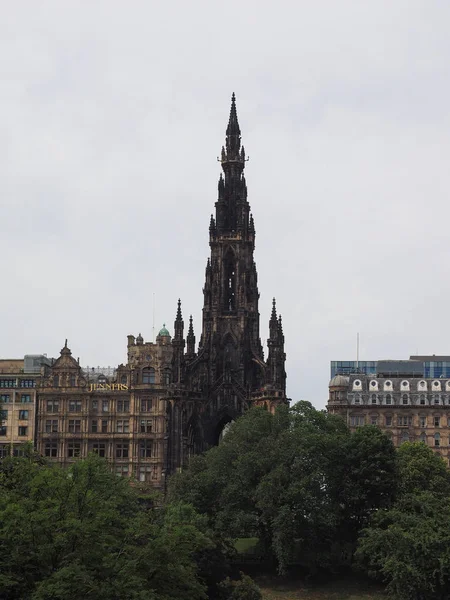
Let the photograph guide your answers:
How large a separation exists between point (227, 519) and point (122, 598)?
50161 mm

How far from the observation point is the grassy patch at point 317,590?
109 m

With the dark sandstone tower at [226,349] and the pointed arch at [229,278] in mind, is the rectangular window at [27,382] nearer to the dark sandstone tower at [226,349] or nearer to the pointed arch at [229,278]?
the dark sandstone tower at [226,349]

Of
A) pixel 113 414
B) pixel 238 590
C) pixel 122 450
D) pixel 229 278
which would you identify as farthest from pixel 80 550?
pixel 229 278

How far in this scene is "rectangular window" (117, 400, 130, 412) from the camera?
16212cm

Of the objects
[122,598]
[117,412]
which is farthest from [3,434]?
[122,598]

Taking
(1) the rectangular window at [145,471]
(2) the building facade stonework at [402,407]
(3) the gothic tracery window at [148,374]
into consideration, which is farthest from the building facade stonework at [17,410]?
(2) the building facade stonework at [402,407]

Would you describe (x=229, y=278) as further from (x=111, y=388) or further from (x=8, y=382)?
(x=8, y=382)

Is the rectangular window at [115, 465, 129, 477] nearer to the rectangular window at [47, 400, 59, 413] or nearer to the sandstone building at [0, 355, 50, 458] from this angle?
the rectangular window at [47, 400, 59, 413]

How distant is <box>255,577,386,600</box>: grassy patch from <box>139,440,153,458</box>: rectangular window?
49193 millimetres

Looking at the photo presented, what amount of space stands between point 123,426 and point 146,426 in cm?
347

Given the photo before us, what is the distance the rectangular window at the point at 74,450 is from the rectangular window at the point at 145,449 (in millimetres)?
9415

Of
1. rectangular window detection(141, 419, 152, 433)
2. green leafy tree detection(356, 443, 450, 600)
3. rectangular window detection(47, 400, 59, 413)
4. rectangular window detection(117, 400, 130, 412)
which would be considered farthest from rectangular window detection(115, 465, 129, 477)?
green leafy tree detection(356, 443, 450, 600)

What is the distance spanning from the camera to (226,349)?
566 feet

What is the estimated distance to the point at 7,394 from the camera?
16425cm
